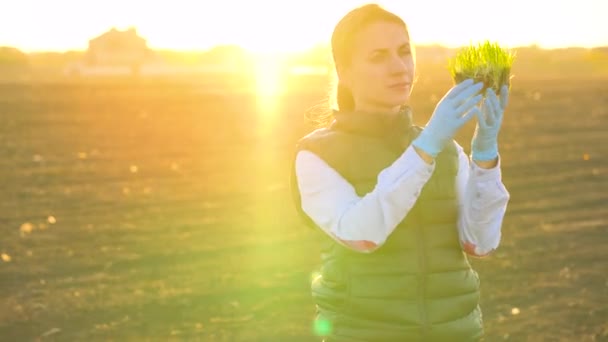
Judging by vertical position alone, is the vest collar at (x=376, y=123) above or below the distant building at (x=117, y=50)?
above

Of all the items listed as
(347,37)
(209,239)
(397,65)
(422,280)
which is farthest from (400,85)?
(209,239)

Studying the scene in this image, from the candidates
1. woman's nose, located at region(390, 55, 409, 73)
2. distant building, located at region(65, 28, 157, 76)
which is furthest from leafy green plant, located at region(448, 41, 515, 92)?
distant building, located at region(65, 28, 157, 76)

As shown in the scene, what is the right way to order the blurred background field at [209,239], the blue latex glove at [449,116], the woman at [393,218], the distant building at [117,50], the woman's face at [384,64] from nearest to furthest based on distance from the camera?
the blue latex glove at [449,116] → the woman at [393,218] → the woman's face at [384,64] → the blurred background field at [209,239] → the distant building at [117,50]

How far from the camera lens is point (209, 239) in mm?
9727

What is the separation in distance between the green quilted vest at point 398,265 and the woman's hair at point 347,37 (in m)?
0.15

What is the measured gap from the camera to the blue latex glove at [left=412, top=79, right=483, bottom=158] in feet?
7.22

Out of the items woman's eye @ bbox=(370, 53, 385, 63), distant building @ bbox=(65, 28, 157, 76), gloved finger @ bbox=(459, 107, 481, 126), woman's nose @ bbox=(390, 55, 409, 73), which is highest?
woman's eye @ bbox=(370, 53, 385, 63)

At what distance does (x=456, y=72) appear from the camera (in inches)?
92.7

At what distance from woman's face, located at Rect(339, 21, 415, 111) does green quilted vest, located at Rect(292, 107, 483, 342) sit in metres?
0.06

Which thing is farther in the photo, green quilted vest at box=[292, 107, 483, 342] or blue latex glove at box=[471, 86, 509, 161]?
green quilted vest at box=[292, 107, 483, 342]

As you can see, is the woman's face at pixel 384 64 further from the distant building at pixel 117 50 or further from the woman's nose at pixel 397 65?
the distant building at pixel 117 50

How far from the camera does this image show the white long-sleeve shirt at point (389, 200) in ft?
7.25

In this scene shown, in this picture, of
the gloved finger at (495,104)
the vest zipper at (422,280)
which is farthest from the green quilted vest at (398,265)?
the gloved finger at (495,104)

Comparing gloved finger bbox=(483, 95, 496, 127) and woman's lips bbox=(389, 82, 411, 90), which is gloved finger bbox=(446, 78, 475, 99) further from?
woman's lips bbox=(389, 82, 411, 90)
